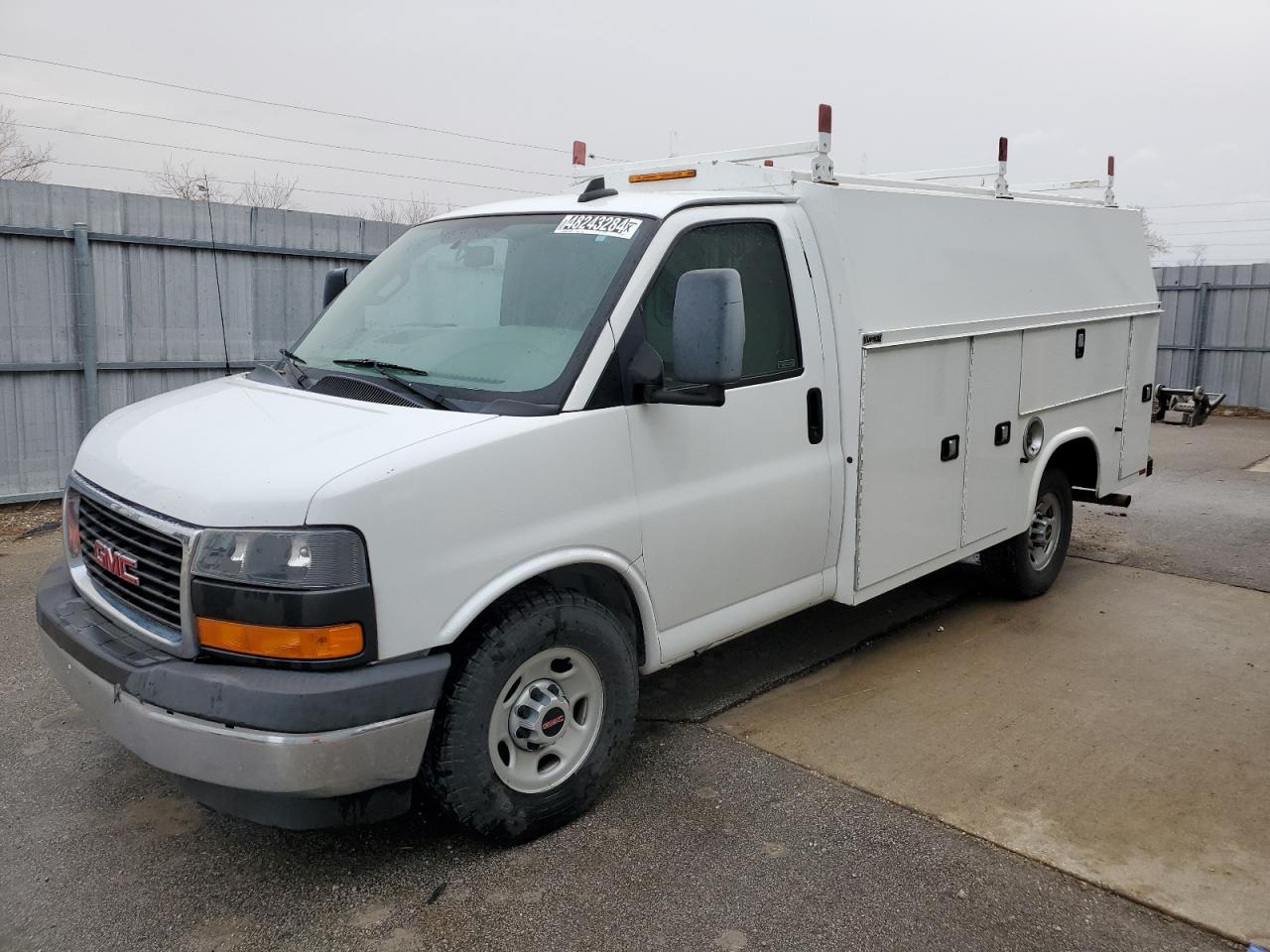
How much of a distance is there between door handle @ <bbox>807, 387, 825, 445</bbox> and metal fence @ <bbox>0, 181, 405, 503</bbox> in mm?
5822

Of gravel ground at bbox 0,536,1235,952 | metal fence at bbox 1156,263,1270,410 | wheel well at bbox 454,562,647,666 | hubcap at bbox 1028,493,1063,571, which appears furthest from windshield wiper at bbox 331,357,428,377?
metal fence at bbox 1156,263,1270,410

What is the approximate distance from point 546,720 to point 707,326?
1397mm

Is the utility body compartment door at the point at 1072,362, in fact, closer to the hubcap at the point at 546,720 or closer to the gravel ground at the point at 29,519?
the hubcap at the point at 546,720

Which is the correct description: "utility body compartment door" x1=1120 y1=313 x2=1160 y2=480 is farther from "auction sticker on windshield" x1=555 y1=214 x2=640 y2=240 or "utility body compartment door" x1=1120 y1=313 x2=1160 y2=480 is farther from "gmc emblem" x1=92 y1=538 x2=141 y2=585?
"gmc emblem" x1=92 y1=538 x2=141 y2=585

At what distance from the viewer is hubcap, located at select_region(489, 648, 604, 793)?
136 inches

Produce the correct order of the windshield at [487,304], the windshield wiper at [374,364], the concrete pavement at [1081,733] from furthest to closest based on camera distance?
the windshield wiper at [374,364]
the windshield at [487,304]
the concrete pavement at [1081,733]

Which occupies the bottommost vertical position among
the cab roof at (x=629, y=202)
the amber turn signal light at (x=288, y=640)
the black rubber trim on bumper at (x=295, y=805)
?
the black rubber trim on bumper at (x=295, y=805)

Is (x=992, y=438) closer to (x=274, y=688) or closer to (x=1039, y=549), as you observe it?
(x=1039, y=549)

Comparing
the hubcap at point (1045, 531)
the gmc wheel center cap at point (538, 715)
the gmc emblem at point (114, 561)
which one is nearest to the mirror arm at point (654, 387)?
the gmc wheel center cap at point (538, 715)

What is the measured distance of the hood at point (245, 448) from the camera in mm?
3014

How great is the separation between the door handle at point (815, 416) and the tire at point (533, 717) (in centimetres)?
123

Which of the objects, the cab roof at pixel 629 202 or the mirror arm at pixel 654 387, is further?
the cab roof at pixel 629 202

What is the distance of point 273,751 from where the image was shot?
2908 millimetres

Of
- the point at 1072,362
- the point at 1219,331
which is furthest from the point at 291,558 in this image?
the point at 1219,331
